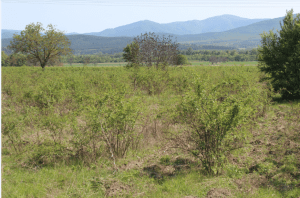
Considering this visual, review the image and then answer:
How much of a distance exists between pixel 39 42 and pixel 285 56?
106ft

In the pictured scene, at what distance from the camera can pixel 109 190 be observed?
4254mm

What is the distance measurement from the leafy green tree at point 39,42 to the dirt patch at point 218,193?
34174 millimetres

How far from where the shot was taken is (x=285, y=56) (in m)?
11.6

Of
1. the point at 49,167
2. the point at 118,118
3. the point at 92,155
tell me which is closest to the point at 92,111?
the point at 118,118

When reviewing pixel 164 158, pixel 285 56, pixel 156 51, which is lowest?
pixel 164 158

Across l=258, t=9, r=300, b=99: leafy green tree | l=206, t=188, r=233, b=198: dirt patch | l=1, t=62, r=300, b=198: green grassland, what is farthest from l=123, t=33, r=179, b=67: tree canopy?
l=206, t=188, r=233, b=198: dirt patch

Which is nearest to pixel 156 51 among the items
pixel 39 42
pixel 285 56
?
pixel 285 56

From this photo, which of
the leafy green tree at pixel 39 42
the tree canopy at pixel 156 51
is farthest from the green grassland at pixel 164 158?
the leafy green tree at pixel 39 42

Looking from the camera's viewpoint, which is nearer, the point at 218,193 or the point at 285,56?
the point at 218,193

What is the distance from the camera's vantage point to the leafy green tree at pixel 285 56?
37.4 ft

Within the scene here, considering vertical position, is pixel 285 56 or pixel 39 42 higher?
pixel 39 42

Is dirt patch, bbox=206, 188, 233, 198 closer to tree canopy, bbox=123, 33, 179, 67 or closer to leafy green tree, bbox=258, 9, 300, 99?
leafy green tree, bbox=258, 9, 300, 99

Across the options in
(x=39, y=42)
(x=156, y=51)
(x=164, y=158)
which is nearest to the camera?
(x=164, y=158)

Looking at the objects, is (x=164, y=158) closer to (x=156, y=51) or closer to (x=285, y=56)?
(x=285, y=56)
